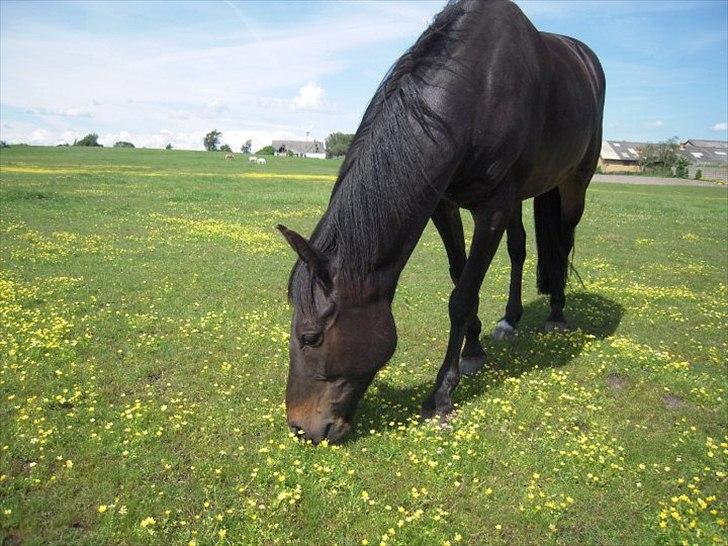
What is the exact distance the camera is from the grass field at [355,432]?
12.5 feet

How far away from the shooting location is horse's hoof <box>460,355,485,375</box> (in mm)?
6289

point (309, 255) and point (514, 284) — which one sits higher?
point (309, 255)

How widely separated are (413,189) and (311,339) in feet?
4.61

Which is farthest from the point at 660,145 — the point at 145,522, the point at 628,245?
the point at 145,522

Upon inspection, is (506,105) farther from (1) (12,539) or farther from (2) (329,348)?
(1) (12,539)

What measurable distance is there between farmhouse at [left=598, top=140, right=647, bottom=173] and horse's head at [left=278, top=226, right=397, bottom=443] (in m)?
104

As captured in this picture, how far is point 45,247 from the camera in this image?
12680mm

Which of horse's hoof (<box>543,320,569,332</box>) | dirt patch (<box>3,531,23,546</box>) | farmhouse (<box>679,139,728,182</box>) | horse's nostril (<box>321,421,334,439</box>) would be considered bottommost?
dirt patch (<box>3,531,23,546</box>)

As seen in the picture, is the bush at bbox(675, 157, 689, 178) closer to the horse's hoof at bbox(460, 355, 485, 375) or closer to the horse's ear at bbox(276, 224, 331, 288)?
the horse's hoof at bbox(460, 355, 485, 375)

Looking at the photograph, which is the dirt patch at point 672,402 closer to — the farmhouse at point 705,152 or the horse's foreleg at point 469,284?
the horse's foreleg at point 469,284

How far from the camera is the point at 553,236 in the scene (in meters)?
8.29

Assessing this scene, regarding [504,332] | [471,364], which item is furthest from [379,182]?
[504,332]

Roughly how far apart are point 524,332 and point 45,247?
1082 centimetres

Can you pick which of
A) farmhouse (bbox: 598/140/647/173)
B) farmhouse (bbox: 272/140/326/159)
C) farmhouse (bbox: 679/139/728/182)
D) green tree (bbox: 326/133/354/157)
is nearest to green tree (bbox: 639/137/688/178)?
farmhouse (bbox: 598/140/647/173)
